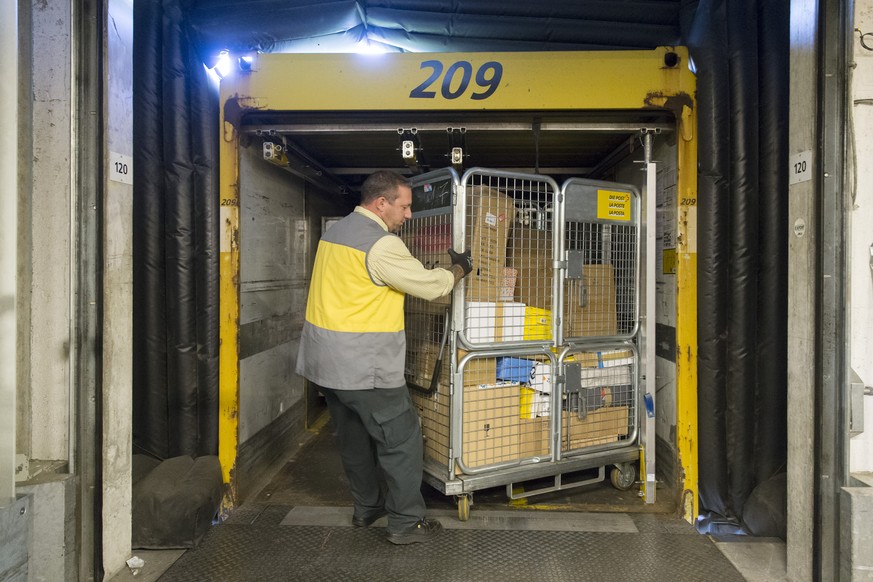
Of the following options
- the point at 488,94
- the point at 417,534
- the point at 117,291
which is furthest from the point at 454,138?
the point at 417,534

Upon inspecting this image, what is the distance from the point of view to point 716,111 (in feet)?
9.04

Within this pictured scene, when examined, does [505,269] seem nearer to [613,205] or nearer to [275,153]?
[613,205]

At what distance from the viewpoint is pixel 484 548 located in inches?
100

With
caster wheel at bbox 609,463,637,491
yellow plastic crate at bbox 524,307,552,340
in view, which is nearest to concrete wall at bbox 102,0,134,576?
yellow plastic crate at bbox 524,307,552,340

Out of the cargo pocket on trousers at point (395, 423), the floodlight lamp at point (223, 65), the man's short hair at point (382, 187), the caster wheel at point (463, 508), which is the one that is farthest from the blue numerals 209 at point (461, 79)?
the caster wheel at point (463, 508)

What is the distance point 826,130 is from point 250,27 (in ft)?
10.1

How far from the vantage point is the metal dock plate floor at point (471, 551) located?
7.62 feet

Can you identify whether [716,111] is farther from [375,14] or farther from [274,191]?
[274,191]

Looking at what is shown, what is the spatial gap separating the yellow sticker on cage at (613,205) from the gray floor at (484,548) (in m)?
1.78

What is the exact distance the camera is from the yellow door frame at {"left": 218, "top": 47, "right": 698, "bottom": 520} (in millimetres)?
2885

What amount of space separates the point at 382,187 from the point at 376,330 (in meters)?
0.75

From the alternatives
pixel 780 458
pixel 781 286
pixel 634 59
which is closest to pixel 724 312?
pixel 781 286

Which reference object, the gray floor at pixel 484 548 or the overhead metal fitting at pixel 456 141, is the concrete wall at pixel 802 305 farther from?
the overhead metal fitting at pixel 456 141

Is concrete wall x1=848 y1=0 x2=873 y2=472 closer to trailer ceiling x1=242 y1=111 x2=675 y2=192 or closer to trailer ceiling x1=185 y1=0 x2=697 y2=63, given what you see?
trailer ceiling x1=242 y1=111 x2=675 y2=192
